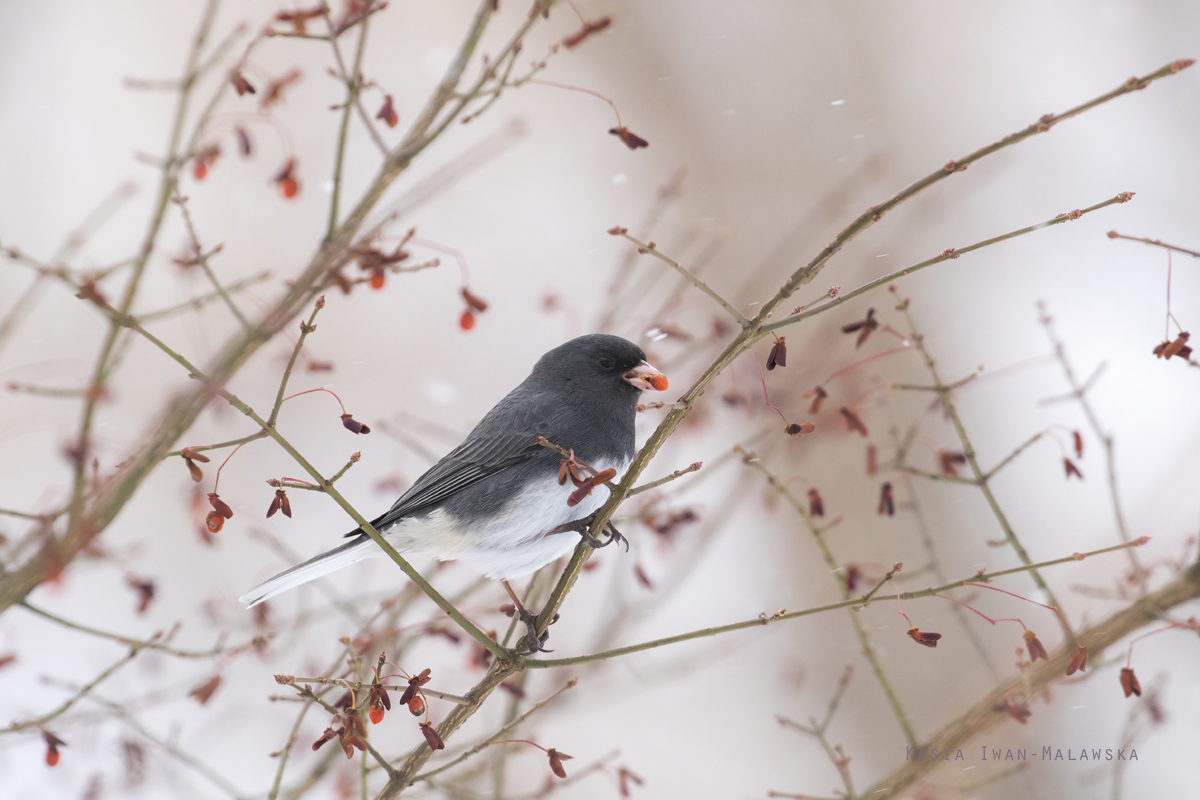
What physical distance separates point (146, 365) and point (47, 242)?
33.3 inches

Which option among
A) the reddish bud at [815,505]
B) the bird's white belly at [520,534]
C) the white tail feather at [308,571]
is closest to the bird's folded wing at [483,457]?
the bird's white belly at [520,534]

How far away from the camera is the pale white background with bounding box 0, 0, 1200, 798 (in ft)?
12.7

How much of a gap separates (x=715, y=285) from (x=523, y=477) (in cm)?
247

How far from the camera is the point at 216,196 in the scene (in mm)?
5035

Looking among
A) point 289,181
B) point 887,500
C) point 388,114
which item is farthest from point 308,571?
point 887,500

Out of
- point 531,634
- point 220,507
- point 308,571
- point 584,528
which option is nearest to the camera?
point 220,507

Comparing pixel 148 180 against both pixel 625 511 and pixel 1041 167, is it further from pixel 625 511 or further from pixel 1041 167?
pixel 1041 167

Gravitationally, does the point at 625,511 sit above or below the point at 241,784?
above

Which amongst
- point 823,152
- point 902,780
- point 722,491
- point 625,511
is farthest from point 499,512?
point 823,152

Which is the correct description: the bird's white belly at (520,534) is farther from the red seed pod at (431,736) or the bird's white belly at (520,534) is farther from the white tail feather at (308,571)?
the red seed pod at (431,736)

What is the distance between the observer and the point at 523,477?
2.30 metres

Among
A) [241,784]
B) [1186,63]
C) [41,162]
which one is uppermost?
[41,162]

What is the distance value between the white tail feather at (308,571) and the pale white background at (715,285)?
1.47m

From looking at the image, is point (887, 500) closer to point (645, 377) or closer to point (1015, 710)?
point (1015, 710)
